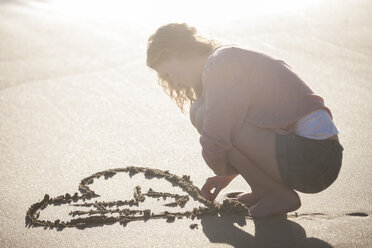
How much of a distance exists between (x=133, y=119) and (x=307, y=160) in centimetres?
169

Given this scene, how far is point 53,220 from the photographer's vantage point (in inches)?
94.0

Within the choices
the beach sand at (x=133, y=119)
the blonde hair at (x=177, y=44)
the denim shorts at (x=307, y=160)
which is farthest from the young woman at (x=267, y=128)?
the beach sand at (x=133, y=119)

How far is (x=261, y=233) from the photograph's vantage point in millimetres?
2215

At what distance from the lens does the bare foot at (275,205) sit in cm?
222

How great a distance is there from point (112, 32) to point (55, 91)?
5.01ft

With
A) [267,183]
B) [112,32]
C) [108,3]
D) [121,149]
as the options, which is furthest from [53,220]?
[108,3]

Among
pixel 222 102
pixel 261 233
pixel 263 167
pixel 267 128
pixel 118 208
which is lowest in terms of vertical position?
pixel 118 208

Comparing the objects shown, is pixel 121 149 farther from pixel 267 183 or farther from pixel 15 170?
pixel 267 183

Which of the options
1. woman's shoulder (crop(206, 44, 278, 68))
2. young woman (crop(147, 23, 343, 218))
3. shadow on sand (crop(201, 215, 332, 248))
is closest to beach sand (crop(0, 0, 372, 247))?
shadow on sand (crop(201, 215, 332, 248))

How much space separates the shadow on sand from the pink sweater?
33cm

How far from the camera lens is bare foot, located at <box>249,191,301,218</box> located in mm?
2221

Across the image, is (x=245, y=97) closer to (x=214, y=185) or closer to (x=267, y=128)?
(x=267, y=128)

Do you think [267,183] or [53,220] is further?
[53,220]

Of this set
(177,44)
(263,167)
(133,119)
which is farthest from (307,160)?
(133,119)
